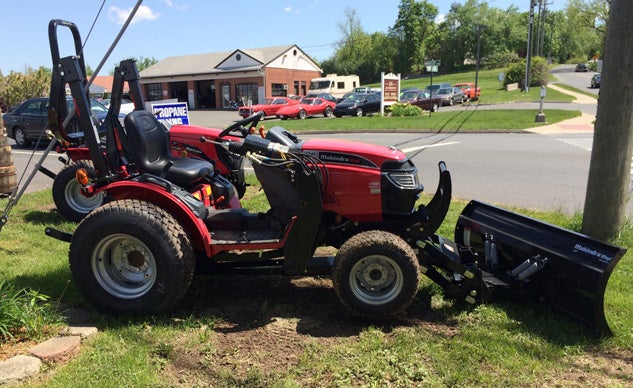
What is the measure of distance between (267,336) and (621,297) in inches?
112

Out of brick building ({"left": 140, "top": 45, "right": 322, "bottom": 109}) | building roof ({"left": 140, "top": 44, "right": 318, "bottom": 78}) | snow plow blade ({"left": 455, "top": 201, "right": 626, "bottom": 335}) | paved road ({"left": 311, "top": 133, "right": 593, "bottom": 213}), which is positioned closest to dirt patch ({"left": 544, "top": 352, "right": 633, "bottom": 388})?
snow plow blade ({"left": 455, "top": 201, "right": 626, "bottom": 335})

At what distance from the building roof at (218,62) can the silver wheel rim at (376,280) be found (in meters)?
46.9

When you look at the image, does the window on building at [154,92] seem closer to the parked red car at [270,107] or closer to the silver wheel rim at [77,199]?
the parked red car at [270,107]

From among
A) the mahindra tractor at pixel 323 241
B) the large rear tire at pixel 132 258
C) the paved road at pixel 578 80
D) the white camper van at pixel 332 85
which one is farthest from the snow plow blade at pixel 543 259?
the paved road at pixel 578 80

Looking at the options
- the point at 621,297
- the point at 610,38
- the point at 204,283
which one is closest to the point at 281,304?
the point at 204,283

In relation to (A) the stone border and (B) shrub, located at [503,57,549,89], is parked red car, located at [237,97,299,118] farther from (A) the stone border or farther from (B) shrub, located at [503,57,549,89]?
(A) the stone border

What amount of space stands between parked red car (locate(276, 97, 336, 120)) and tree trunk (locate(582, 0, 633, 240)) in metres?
26.9

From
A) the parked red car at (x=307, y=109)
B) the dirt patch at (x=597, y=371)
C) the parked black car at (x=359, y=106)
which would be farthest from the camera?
the parked red car at (x=307, y=109)

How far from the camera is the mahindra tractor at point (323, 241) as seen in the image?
340 centimetres

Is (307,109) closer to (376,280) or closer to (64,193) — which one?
(64,193)

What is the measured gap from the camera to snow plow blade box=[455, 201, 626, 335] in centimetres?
326

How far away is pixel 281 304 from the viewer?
3.92 metres

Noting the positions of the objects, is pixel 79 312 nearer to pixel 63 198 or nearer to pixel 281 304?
pixel 281 304

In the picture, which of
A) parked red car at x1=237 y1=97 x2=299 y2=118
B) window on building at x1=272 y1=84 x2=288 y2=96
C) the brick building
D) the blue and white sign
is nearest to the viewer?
the blue and white sign
